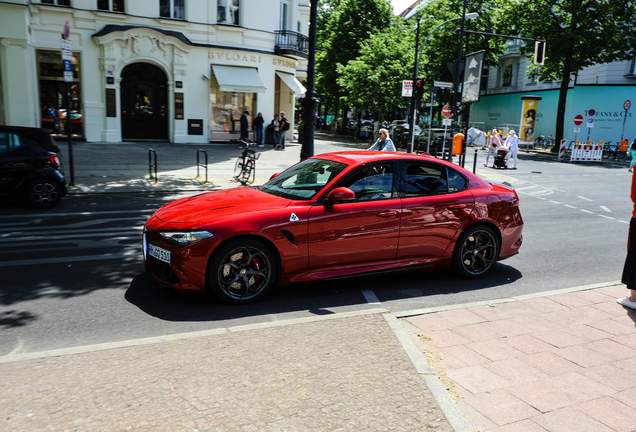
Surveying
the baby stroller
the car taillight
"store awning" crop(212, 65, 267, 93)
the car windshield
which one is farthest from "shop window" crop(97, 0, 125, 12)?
the car windshield

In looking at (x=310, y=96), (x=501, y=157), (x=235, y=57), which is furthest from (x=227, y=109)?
(x=310, y=96)

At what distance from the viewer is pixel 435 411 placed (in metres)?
3.37

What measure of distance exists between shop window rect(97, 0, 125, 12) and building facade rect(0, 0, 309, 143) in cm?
4

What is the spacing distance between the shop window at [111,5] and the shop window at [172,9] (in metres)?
1.83

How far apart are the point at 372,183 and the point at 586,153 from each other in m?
27.8

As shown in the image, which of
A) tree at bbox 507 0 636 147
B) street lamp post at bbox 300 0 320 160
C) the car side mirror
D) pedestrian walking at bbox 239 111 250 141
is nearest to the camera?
the car side mirror

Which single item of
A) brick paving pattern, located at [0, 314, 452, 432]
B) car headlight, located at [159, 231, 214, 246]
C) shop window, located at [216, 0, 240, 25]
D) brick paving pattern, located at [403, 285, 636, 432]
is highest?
shop window, located at [216, 0, 240, 25]

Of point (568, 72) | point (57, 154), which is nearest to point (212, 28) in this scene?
A: point (57, 154)

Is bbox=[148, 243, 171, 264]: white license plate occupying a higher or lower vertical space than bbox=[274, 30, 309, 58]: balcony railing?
lower

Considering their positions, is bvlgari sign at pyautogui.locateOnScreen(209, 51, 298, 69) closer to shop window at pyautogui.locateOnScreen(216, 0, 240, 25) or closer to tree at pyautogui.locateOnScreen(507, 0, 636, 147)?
shop window at pyautogui.locateOnScreen(216, 0, 240, 25)

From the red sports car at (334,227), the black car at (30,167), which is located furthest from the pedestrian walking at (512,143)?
the black car at (30,167)

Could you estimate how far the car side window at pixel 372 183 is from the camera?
5.80 meters

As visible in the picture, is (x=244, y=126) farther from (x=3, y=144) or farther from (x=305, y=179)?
(x=305, y=179)

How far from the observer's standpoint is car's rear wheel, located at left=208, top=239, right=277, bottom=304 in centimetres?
512
